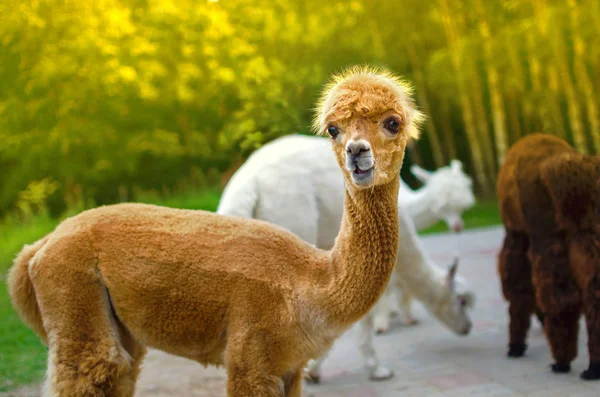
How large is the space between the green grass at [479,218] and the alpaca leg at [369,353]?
917 cm

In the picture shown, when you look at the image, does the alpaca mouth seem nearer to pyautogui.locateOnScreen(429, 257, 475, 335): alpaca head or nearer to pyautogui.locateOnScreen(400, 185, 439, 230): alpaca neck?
pyautogui.locateOnScreen(429, 257, 475, 335): alpaca head

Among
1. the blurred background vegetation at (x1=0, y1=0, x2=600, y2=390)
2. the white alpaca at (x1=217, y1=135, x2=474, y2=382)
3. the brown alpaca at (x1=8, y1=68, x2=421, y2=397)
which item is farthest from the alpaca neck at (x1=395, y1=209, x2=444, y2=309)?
the blurred background vegetation at (x1=0, y1=0, x2=600, y2=390)

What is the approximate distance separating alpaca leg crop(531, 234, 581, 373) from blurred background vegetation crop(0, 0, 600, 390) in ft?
15.7

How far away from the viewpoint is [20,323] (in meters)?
6.39

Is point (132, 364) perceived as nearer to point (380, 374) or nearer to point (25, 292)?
point (25, 292)

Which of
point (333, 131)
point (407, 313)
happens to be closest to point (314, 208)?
point (333, 131)

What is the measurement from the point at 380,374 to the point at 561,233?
1.45 m

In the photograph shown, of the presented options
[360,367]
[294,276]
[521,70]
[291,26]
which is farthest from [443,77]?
[294,276]

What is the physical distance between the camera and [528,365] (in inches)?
166

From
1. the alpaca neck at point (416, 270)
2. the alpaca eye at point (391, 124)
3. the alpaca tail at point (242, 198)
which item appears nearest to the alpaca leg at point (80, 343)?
Answer: the alpaca eye at point (391, 124)

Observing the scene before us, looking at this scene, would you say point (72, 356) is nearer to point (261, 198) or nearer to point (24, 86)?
point (261, 198)

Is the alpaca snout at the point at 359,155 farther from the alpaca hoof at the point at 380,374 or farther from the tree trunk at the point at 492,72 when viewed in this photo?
the tree trunk at the point at 492,72

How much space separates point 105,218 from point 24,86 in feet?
29.1

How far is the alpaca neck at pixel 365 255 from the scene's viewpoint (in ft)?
7.32
